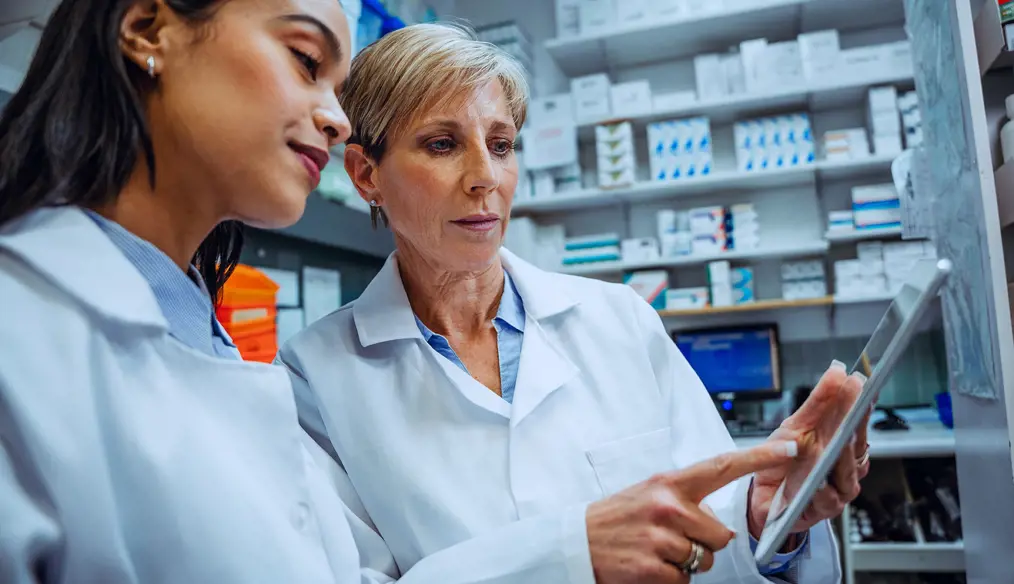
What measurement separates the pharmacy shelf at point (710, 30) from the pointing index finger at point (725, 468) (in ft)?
10.7

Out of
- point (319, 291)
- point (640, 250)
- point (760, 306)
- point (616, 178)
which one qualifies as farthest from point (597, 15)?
point (319, 291)

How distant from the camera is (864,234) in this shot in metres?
3.17

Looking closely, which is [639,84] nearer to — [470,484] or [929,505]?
[929,505]

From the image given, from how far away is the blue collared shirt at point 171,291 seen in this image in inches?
22.5

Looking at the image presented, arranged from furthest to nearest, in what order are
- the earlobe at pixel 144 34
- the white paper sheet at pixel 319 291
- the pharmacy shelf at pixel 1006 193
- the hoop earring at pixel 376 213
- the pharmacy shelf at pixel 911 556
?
the white paper sheet at pixel 319 291 → the pharmacy shelf at pixel 911 556 → the pharmacy shelf at pixel 1006 193 → the hoop earring at pixel 376 213 → the earlobe at pixel 144 34

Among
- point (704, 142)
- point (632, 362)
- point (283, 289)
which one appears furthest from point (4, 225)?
point (704, 142)

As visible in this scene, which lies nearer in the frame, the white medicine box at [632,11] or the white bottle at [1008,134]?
the white bottle at [1008,134]

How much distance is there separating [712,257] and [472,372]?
261cm

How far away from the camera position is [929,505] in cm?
267

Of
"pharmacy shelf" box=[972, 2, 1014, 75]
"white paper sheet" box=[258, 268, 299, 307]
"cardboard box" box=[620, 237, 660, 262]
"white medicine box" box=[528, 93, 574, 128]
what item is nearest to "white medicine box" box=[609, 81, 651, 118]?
"white medicine box" box=[528, 93, 574, 128]

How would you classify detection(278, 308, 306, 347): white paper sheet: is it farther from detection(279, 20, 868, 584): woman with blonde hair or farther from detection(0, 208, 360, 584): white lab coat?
detection(0, 208, 360, 584): white lab coat

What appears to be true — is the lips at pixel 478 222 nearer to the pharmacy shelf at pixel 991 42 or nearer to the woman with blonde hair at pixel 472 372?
the woman with blonde hair at pixel 472 372

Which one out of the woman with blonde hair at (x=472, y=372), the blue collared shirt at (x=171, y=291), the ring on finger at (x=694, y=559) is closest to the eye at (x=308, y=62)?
the blue collared shirt at (x=171, y=291)

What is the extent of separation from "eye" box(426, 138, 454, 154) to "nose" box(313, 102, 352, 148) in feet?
1.13
